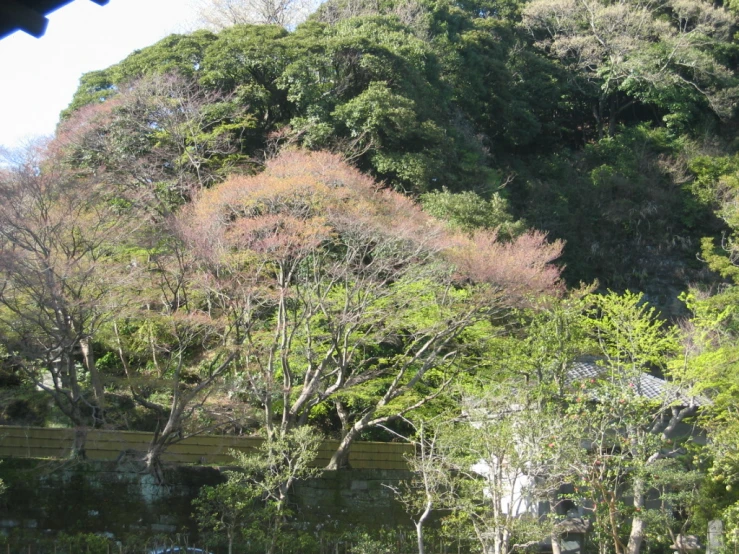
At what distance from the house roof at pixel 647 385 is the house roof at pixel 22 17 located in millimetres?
10545

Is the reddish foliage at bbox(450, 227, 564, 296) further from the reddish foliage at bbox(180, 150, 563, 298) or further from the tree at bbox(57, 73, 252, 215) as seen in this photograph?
the tree at bbox(57, 73, 252, 215)

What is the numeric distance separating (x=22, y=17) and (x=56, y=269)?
35.4 feet

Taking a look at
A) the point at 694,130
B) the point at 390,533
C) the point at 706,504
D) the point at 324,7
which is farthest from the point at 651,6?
the point at 390,533

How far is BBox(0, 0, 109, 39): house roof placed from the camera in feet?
6.47

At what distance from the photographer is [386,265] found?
14227mm

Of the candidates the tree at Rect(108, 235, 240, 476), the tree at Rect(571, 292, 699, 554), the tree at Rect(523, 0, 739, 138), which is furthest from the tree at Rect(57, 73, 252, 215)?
the tree at Rect(523, 0, 739, 138)

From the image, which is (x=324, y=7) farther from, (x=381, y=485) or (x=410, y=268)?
(x=381, y=485)

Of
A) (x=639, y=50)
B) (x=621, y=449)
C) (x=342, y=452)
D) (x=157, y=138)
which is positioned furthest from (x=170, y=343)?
(x=639, y=50)

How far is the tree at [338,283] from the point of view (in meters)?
13.6

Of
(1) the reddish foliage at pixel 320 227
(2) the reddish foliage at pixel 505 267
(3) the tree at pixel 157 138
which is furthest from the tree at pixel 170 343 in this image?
(2) the reddish foliage at pixel 505 267

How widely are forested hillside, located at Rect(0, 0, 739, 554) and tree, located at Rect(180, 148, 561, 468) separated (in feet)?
0.22

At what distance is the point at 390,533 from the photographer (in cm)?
1257

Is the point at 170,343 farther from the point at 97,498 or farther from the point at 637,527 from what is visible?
the point at 637,527

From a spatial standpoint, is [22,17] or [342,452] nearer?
[22,17]
